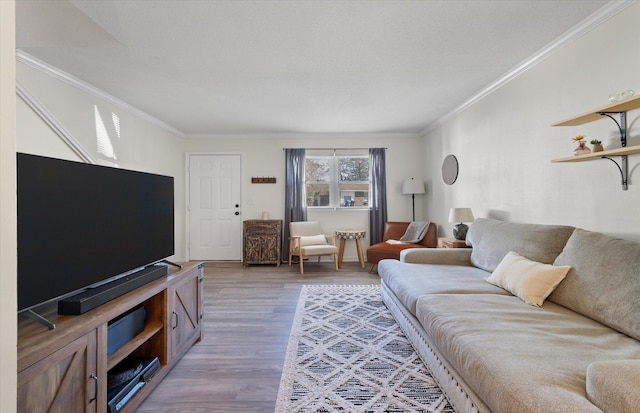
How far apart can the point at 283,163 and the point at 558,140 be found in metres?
3.98

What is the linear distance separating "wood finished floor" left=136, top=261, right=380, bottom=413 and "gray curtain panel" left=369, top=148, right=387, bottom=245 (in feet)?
4.09

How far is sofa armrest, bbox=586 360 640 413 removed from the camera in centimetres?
85

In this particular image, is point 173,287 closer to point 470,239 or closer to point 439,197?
point 470,239

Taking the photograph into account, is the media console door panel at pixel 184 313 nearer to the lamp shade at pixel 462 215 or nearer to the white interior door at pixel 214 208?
the lamp shade at pixel 462 215

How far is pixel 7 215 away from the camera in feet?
2.20

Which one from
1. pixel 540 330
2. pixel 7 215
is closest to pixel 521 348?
pixel 540 330

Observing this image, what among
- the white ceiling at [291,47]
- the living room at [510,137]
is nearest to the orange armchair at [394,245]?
the living room at [510,137]

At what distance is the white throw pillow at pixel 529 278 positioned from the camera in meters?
1.81

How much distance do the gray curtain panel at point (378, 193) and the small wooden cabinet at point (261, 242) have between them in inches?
69.0

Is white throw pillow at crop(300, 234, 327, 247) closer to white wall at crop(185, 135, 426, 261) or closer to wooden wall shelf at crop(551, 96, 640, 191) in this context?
white wall at crop(185, 135, 426, 261)

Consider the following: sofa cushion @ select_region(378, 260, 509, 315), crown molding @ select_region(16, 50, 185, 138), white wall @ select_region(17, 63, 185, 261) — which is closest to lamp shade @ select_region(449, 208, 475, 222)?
sofa cushion @ select_region(378, 260, 509, 315)

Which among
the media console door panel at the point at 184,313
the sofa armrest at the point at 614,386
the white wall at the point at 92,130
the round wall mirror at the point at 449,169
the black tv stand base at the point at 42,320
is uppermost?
the white wall at the point at 92,130

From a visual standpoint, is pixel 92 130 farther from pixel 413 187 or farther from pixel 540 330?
pixel 413 187

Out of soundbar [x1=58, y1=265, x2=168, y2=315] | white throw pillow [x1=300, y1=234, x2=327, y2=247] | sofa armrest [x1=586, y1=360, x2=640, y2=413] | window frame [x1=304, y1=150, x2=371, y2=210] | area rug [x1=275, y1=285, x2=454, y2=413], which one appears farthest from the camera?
window frame [x1=304, y1=150, x2=371, y2=210]
